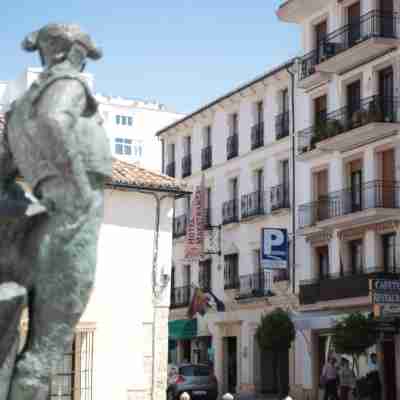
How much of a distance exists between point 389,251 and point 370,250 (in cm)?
66

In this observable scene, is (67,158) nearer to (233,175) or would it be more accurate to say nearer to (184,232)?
(233,175)

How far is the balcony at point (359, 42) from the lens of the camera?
34.8 m

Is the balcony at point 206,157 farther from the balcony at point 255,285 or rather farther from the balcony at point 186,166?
the balcony at point 255,285

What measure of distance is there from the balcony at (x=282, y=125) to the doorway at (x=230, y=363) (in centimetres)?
880

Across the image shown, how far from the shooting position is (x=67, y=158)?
5.71 m

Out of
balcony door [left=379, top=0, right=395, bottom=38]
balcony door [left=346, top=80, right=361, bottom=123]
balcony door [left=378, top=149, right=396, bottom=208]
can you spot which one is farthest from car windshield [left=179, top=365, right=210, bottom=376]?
balcony door [left=379, top=0, right=395, bottom=38]

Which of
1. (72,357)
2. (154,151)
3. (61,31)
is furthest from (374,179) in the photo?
(154,151)

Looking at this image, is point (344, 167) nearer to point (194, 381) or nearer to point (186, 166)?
point (194, 381)

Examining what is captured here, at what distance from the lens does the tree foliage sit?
3625 centimetres

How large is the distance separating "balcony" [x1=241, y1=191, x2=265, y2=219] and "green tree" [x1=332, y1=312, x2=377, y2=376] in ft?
40.1

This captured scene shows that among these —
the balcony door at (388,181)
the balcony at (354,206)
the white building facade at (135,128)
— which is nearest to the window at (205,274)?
the balcony at (354,206)

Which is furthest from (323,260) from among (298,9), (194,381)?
(298,9)

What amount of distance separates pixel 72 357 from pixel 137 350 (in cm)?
164

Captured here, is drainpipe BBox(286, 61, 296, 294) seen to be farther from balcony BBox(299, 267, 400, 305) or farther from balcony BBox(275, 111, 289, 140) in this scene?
balcony BBox(299, 267, 400, 305)
